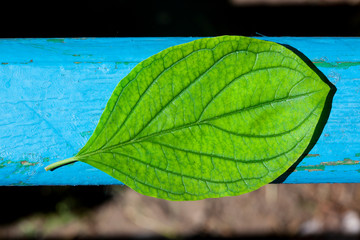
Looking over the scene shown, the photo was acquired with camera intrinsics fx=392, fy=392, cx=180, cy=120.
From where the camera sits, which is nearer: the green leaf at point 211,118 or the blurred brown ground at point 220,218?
the green leaf at point 211,118

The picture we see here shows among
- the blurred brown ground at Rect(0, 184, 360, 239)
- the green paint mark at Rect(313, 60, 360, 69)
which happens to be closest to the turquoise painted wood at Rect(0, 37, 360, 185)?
the green paint mark at Rect(313, 60, 360, 69)

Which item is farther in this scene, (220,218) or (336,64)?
(220,218)

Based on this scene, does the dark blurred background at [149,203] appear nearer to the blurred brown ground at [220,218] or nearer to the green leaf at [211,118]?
the blurred brown ground at [220,218]

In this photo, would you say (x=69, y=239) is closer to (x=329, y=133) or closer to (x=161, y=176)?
(x=161, y=176)

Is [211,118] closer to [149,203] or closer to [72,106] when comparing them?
[72,106]

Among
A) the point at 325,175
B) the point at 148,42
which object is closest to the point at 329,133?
the point at 325,175

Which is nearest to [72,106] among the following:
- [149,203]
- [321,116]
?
[321,116]

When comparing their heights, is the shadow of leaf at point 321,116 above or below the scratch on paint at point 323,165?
above

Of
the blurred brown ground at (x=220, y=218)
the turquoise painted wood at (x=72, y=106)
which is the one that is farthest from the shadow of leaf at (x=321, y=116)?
the blurred brown ground at (x=220, y=218)
